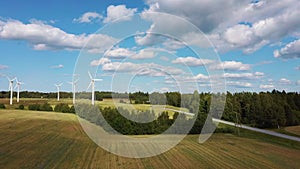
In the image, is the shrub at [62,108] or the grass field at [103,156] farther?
the shrub at [62,108]

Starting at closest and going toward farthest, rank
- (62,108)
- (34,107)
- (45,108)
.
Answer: (62,108) < (45,108) < (34,107)

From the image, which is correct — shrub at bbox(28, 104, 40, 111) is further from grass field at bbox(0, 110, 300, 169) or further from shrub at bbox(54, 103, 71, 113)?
grass field at bbox(0, 110, 300, 169)

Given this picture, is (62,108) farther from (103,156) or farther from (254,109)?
(103,156)

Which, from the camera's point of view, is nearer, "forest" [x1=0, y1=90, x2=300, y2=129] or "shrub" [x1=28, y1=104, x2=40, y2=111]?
"forest" [x1=0, y1=90, x2=300, y2=129]

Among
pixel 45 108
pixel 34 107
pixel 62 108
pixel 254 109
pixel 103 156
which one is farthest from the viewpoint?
pixel 34 107

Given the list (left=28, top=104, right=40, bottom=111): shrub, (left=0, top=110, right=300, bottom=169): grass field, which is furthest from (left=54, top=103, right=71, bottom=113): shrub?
(left=0, top=110, right=300, bottom=169): grass field

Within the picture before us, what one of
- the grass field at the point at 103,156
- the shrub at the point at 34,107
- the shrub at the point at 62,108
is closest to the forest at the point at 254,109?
the shrub at the point at 62,108

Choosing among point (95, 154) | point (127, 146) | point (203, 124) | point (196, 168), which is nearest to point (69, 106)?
point (203, 124)

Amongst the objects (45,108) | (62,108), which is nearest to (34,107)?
(45,108)

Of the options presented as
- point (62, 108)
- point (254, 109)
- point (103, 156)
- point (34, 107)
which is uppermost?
point (34, 107)

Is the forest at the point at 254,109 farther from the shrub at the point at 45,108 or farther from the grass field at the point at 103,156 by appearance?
the grass field at the point at 103,156

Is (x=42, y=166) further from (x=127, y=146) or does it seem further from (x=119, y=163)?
(x=127, y=146)

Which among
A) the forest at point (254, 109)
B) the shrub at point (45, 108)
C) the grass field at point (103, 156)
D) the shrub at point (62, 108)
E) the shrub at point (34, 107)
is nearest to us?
the grass field at point (103, 156)
